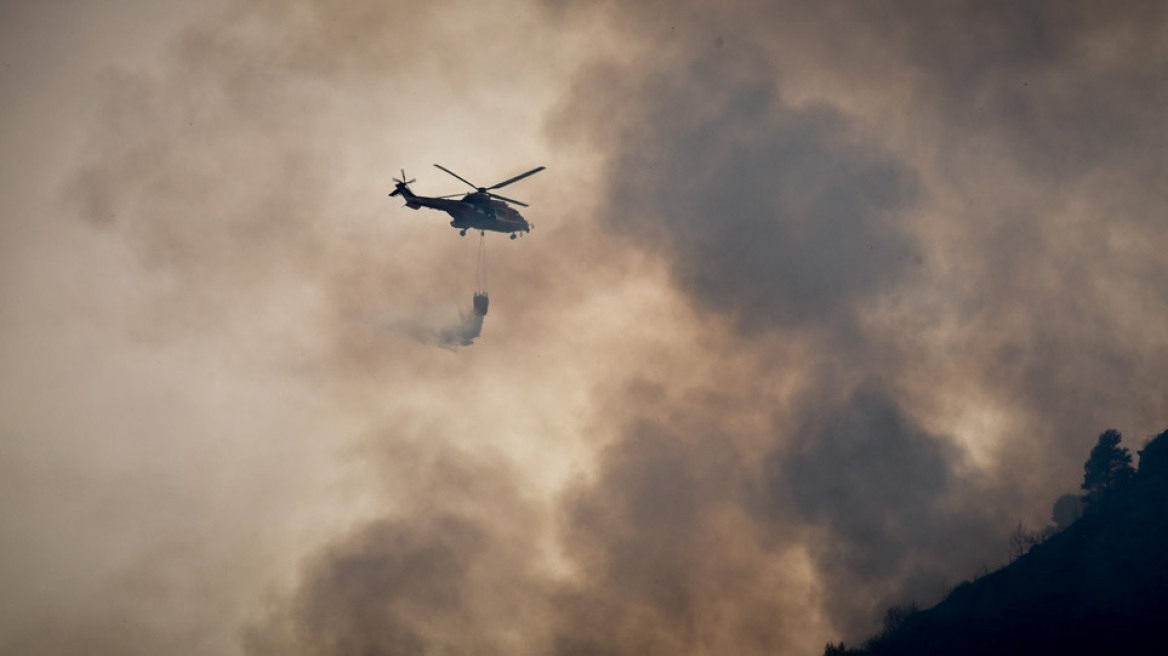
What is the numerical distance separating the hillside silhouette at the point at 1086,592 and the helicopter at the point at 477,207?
8679cm

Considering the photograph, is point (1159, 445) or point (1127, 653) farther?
point (1159, 445)

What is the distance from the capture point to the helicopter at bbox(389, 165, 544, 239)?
300 ft

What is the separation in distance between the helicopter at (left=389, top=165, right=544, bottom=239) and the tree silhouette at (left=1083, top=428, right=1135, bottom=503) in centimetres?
10996

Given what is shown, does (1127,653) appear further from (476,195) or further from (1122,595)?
(476,195)

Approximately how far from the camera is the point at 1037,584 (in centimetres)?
11825

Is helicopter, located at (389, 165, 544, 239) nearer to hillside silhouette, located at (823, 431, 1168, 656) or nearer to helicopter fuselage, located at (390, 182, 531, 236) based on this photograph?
helicopter fuselage, located at (390, 182, 531, 236)

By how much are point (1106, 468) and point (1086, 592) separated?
36.0m

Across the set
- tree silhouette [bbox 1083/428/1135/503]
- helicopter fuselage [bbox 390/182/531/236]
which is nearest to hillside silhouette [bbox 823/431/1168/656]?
tree silhouette [bbox 1083/428/1135/503]

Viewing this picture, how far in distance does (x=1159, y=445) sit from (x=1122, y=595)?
40815 mm

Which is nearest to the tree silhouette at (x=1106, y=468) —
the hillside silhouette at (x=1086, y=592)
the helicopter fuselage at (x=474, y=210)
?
the hillside silhouette at (x=1086, y=592)

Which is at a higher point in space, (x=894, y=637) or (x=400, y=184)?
(x=400, y=184)

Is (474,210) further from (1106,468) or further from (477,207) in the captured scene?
(1106,468)

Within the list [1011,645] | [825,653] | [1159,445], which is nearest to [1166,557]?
[1011,645]

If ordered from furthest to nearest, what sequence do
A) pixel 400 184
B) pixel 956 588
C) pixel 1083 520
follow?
pixel 956 588
pixel 1083 520
pixel 400 184
